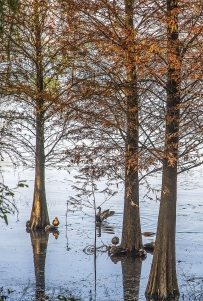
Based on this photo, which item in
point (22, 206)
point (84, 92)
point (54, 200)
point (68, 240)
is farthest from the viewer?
point (54, 200)

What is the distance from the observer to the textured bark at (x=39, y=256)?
57.1ft

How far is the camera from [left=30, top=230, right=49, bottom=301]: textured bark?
17406mm

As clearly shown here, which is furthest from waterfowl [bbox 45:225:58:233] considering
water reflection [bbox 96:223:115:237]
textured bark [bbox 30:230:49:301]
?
water reflection [bbox 96:223:115:237]

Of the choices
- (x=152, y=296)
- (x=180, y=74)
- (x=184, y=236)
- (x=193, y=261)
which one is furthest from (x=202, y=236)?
(x=180, y=74)

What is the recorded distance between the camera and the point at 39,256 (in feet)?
73.4

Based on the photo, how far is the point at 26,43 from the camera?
26.4 meters

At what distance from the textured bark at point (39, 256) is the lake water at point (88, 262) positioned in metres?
0.15

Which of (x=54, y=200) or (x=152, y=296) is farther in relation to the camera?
(x=54, y=200)

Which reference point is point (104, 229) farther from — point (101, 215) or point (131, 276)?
point (131, 276)

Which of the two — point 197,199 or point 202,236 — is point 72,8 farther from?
point 197,199

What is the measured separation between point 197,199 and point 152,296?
23385 mm

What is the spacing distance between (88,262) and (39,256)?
7.57ft

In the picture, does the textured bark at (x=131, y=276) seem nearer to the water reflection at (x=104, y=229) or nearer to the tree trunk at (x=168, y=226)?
the tree trunk at (x=168, y=226)

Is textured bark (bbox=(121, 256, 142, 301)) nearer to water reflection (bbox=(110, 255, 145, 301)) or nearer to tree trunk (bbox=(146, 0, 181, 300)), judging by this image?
water reflection (bbox=(110, 255, 145, 301))
